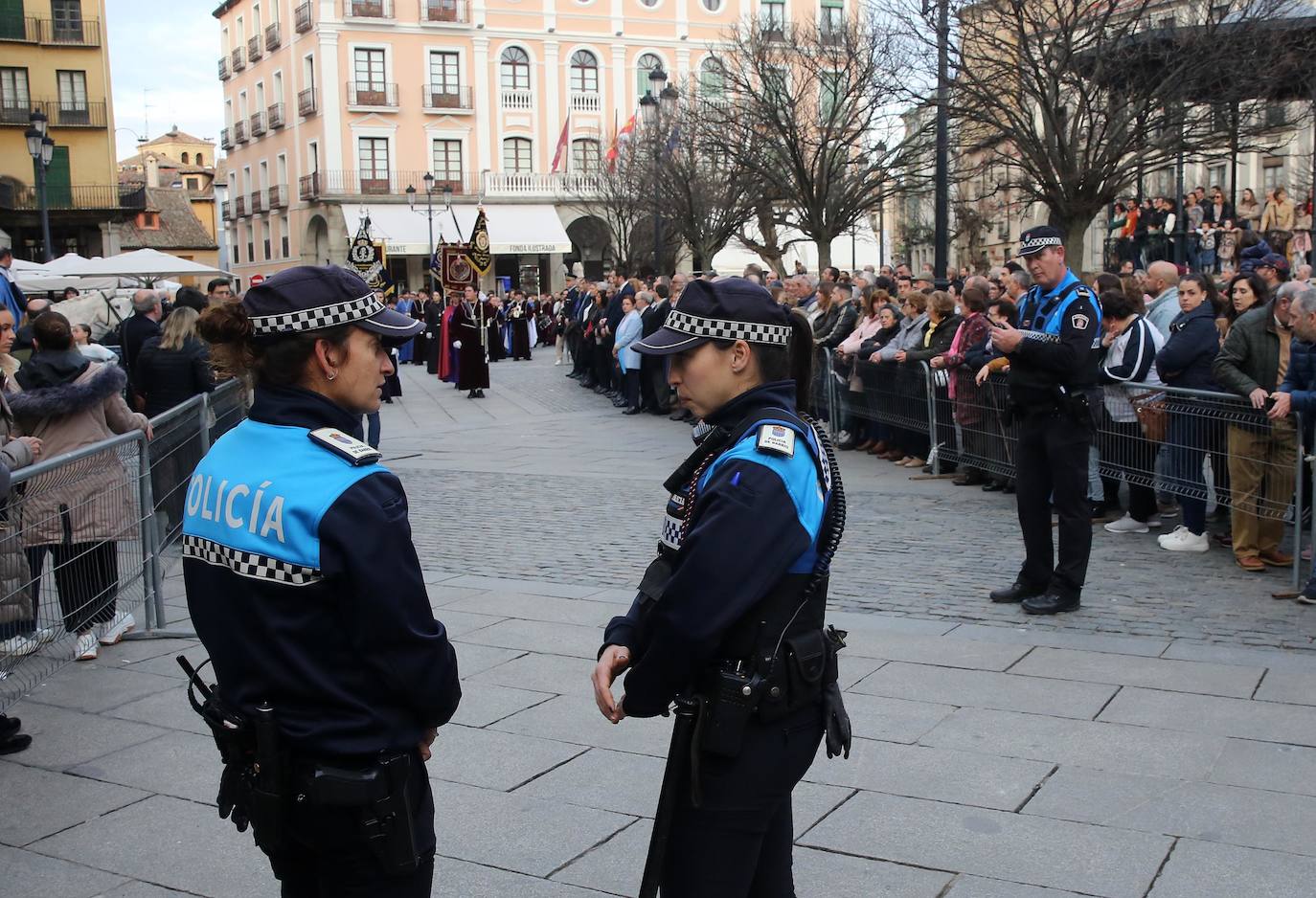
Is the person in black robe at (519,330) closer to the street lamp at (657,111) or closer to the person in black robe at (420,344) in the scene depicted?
the person in black robe at (420,344)

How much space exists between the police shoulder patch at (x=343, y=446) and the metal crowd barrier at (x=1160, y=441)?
17.8ft

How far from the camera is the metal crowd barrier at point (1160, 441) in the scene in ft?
25.7

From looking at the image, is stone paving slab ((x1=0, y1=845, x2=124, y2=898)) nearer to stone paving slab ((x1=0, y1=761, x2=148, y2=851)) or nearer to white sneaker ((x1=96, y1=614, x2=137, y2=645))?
stone paving slab ((x1=0, y1=761, x2=148, y2=851))

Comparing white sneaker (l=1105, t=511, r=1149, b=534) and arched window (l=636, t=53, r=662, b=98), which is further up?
arched window (l=636, t=53, r=662, b=98)

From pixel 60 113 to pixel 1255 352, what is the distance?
50.9 m

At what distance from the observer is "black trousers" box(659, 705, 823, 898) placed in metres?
2.63

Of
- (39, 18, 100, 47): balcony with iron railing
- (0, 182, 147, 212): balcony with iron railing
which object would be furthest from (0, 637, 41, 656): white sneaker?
(39, 18, 100, 47): balcony with iron railing

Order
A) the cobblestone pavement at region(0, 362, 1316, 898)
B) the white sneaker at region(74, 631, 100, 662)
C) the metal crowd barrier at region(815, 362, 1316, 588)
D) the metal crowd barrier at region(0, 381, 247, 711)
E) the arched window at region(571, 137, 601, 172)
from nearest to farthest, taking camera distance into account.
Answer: the cobblestone pavement at region(0, 362, 1316, 898), the metal crowd barrier at region(0, 381, 247, 711), the white sneaker at region(74, 631, 100, 662), the metal crowd barrier at region(815, 362, 1316, 588), the arched window at region(571, 137, 601, 172)

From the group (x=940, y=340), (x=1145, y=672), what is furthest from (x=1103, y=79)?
(x=1145, y=672)

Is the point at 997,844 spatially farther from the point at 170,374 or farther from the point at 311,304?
the point at 170,374

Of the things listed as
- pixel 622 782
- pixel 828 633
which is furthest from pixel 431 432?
pixel 828 633

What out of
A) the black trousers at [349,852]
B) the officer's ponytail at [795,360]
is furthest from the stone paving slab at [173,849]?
the officer's ponytail at [795,360]

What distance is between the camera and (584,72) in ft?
192

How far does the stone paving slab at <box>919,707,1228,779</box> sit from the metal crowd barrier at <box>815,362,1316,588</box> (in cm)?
245
